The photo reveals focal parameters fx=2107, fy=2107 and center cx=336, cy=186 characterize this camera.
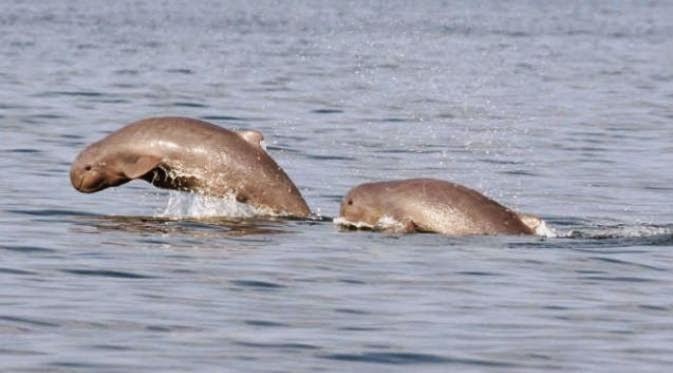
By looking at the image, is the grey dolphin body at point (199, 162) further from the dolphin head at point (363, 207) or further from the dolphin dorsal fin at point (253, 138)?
the dolphin head at point (363, 207)

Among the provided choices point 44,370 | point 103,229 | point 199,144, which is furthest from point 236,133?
point 44,370

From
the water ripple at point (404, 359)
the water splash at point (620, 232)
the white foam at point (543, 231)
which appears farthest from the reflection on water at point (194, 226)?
the water ripple at point (404, 359)

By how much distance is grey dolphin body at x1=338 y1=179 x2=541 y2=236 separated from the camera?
19.5 meters

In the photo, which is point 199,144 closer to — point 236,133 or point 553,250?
point 236,133

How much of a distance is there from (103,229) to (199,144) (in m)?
1.37

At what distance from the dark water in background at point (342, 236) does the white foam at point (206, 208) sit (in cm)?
44

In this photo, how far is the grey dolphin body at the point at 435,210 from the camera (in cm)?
1947

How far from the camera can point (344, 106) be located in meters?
40.2

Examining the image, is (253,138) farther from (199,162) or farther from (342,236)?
(342,236)

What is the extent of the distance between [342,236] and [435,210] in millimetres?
896

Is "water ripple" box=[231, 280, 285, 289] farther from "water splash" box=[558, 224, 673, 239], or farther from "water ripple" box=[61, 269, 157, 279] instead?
"water splash" box=[558, 224, 673, 239]

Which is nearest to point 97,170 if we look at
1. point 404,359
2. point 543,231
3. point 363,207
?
point 363,207

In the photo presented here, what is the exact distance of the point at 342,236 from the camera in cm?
1956

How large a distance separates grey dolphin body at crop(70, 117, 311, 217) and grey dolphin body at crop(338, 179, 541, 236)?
3.00ft
